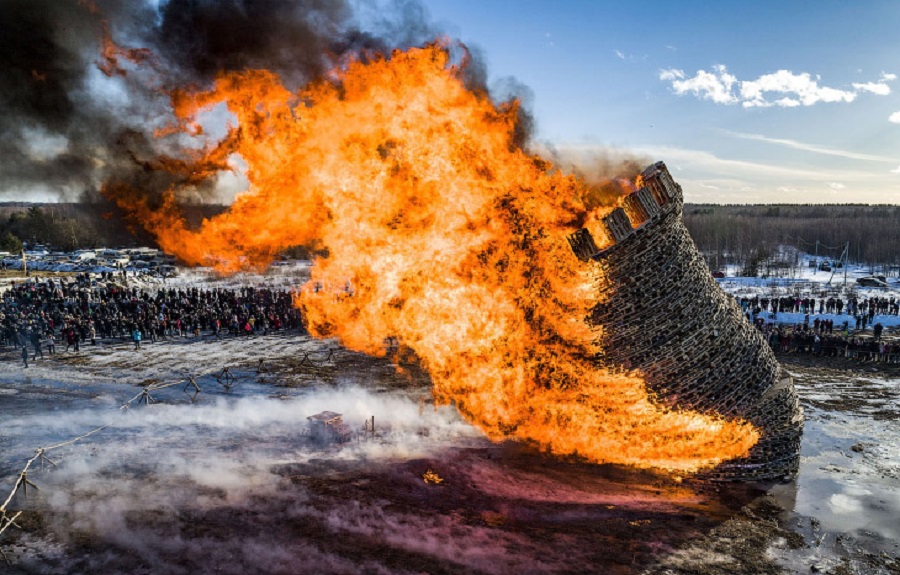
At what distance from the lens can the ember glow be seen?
10859 millimetres

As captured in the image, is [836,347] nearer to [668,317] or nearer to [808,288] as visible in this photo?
[668,317]

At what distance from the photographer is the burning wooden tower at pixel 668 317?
989cm

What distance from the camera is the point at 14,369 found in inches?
870

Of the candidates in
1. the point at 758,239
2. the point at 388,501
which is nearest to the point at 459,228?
the point at 388,501

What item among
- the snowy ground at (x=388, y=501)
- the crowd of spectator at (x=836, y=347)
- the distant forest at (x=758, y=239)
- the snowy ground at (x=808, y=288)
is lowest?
the snowy ground at (x=388, y=501)

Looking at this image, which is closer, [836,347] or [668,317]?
[668,317]

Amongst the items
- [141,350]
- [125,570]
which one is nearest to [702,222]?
[141,350]

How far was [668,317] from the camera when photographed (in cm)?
1013

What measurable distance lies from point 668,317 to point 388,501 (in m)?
6.89

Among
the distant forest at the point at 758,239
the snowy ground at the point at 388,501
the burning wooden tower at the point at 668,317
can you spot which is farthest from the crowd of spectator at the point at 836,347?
the distant forest at the point at 758,239

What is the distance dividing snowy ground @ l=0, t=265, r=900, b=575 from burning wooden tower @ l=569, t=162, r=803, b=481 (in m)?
2.37

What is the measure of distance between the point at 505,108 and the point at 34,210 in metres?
87.7

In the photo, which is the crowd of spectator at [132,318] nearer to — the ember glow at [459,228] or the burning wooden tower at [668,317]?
the ember glow at [459,228]

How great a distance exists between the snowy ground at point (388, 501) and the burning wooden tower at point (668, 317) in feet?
7.78
